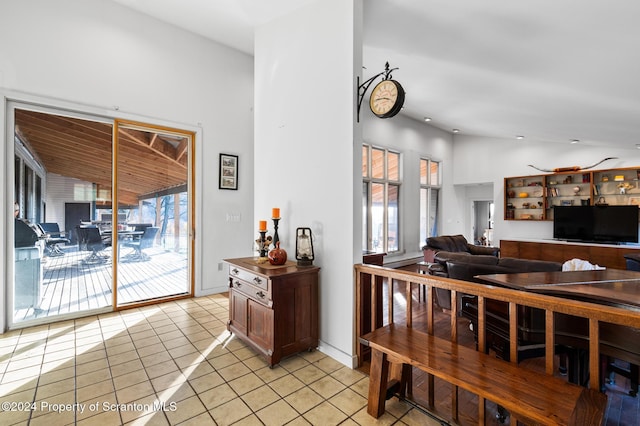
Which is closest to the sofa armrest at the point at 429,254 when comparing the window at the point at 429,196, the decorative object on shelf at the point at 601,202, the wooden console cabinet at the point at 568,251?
the window at the point at 429,196

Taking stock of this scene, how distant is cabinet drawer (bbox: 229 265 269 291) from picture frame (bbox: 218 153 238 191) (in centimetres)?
190

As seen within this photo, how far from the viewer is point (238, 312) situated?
2.85 meters

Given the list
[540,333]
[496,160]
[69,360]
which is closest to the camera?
[540,333]

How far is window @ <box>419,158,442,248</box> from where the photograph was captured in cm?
801

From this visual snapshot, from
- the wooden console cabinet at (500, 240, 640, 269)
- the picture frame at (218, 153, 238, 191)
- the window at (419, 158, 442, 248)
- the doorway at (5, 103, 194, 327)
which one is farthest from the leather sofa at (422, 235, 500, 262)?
the doorway at (5, 103, 194, 327)

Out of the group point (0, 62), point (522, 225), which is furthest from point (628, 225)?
point (0, 62)

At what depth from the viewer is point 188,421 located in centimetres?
178

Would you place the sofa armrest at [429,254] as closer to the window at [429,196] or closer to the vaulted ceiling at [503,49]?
the window at [429,196]

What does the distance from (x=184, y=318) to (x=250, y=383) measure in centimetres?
169

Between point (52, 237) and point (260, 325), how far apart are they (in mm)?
2821

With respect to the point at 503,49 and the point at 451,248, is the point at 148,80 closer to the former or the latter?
the point at 503,49

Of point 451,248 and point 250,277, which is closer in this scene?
point 250,277

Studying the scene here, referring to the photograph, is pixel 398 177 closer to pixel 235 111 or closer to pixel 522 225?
pixel 522 225

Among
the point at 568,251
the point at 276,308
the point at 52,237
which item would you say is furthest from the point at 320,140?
the point at 568,251
